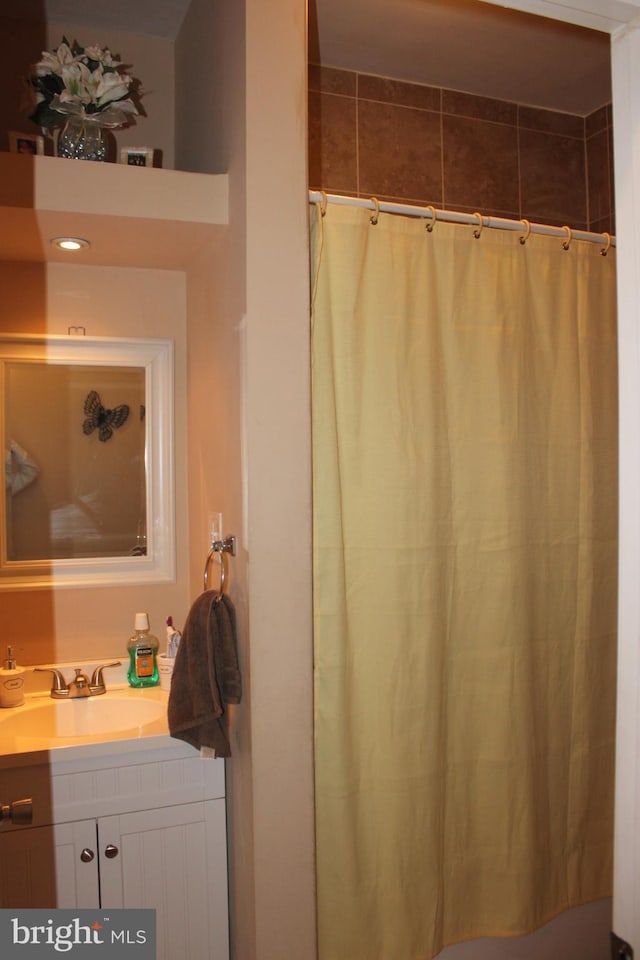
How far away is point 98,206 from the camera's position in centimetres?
166

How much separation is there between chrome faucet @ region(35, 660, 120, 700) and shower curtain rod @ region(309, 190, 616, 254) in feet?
4.78

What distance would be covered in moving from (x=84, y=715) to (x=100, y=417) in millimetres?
868

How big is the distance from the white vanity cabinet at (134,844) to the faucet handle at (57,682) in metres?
0.41

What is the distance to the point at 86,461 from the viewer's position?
2141mm

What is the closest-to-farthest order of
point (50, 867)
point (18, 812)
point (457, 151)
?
point (18, 812)
point (50, 867)
point (457, 151)

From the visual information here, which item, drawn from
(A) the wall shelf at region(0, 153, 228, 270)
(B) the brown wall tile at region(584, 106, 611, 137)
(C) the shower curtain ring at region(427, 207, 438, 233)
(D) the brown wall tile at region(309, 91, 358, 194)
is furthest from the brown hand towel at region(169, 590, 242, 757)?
(B) the brown wall tile at region(584, 106, 611, 137)

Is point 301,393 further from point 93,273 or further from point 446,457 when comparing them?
point 93,273

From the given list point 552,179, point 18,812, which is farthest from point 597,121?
point 18,812

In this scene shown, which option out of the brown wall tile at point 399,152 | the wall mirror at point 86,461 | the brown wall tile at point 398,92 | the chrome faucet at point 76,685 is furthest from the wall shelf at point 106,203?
the chrome faucet at point 76,685

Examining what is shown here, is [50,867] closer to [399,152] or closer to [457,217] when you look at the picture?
[457,217]

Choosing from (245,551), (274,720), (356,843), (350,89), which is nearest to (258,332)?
(245,551)

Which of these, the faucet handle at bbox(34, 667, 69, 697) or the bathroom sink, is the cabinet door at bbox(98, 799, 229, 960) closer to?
the bathroom sink

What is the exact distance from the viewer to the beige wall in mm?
2090

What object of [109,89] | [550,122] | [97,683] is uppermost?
[550,122]
